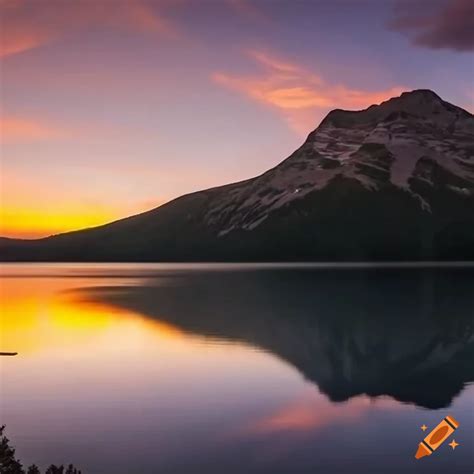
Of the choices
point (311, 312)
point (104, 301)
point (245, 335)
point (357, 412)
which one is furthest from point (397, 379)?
point (104, 301)

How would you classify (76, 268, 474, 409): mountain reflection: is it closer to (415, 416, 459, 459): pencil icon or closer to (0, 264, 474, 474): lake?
(0, 264, 474, 474): lake

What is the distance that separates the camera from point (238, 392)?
30.3m

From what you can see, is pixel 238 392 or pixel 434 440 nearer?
pixel 434 440

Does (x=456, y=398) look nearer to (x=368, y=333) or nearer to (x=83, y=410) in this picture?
(x=83, y=410)

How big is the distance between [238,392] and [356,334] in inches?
919

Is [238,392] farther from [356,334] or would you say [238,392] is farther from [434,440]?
[356,334]

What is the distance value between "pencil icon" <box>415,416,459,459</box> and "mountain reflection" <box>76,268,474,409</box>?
4419mm

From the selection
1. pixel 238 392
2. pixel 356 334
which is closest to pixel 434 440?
pixel 238 392

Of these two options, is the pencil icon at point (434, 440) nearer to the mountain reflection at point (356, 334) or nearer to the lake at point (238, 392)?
the lake at point (238, 392)

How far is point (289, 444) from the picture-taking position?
21.7m

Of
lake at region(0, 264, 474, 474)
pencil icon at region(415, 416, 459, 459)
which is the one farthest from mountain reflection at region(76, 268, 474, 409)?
pencil icon at region(415, 416, 459, 459)

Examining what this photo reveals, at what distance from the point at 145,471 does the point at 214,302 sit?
6411 centimetres

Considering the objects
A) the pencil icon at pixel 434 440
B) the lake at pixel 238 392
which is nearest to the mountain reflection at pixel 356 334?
the lake at pixel 238 392

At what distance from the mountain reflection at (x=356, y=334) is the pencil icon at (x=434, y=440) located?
442cm
